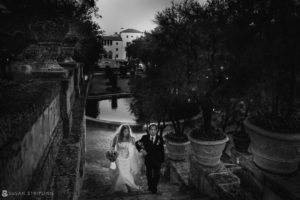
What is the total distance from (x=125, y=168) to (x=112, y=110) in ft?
39.8

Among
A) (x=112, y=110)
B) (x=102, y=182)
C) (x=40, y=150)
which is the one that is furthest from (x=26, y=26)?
(x=112, y=110)

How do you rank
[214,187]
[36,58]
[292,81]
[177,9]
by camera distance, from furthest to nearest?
1. [177,9]
2. [36,58]
3. [214,187]
4. [292,81]

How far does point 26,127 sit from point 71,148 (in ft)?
8.43

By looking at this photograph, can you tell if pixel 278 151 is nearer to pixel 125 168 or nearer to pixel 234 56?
pixel 234 56

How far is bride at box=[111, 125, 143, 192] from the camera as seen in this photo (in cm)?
588

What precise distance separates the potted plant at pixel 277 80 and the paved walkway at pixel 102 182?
2071 mm

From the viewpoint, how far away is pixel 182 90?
665 cm

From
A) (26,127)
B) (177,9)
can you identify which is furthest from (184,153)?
(26,127)

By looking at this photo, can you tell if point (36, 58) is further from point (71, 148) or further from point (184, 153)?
point (184, 153)

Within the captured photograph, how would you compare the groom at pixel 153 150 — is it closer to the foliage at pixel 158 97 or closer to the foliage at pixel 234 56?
the foliage at pixel 234 56

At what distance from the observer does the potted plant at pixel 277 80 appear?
2936mm

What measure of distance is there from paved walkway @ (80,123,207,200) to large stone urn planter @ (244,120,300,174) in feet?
Answer: 6.56

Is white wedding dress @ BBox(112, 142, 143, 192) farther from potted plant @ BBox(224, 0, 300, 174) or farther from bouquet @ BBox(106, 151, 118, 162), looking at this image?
potted plant @ BBox(224, 0, 300, 174)

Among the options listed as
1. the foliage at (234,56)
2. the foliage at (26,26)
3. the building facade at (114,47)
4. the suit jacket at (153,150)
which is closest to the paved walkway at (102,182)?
the suit jacket at (153,150)
